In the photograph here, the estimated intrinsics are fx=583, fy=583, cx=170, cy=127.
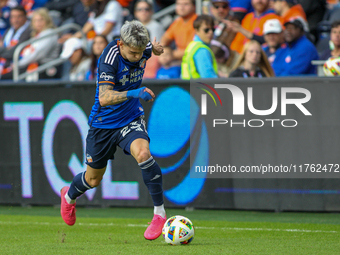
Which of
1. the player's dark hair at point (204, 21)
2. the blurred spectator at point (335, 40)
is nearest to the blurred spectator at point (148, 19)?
the player's dark hair at point (204, 21)

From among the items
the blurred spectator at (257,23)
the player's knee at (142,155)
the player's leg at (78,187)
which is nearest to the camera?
the player's knee at (142,155)

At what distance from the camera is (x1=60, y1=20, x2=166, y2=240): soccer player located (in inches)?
221

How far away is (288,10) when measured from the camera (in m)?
10.6

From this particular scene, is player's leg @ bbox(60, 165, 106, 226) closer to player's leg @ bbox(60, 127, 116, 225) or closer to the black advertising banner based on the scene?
player's leg @ bbox(60, 127, 116, 225)

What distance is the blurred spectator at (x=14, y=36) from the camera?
1297 cm

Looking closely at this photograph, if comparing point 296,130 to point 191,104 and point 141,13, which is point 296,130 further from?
point 141,13

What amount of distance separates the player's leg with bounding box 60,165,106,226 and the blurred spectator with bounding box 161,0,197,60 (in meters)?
4.80

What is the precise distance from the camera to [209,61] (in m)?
8.70

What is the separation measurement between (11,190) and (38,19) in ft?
15.7

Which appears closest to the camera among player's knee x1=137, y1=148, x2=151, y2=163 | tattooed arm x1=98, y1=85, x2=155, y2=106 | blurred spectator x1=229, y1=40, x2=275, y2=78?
tattooed arm x1=98, y1=85, x2=155, y2=106

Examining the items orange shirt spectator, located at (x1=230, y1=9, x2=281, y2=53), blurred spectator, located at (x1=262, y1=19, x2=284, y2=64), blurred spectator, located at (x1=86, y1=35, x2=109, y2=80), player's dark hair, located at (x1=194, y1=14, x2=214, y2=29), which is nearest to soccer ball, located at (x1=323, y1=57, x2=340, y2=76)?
blurred spectator, located at (x1=262, y1=19, x2=284, y2=64)

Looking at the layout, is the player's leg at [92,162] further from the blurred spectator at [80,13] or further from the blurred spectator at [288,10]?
the blurred spectator at [80,13]

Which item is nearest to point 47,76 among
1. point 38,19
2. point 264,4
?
point 38,19

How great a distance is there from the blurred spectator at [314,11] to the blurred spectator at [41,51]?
5.20 meters
